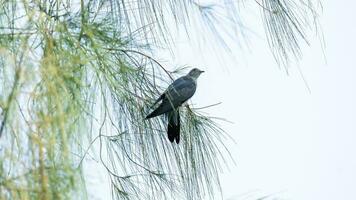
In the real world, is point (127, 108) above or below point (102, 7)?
below

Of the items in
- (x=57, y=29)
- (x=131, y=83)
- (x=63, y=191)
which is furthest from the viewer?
(x=131, y=83)

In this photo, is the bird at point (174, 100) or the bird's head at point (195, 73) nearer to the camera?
the bird at point (174, 100)

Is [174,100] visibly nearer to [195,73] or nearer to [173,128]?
[173,128]

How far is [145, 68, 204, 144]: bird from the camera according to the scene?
1.82 metres

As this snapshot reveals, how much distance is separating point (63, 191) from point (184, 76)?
30.0 inches

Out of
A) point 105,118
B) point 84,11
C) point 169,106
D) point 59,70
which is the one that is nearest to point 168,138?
point 169,106

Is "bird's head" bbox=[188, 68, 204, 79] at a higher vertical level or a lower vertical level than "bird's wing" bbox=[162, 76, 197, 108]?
higher

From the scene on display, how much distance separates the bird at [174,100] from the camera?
71.6 inches

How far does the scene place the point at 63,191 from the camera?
1207mm

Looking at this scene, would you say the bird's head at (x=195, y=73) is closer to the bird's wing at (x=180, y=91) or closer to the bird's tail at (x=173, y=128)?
the bird's wing at (x=180, y=91)

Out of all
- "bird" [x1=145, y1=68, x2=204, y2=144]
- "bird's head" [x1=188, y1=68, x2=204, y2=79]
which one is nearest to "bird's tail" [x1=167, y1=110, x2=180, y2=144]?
"bird" [x1=145, y1=68, x2=204, y2=144]

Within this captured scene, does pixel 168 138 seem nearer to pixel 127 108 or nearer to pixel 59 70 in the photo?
pixel 127 108

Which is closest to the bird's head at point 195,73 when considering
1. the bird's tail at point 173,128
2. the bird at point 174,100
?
the bird at point 174,100

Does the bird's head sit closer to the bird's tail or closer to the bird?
the bird
